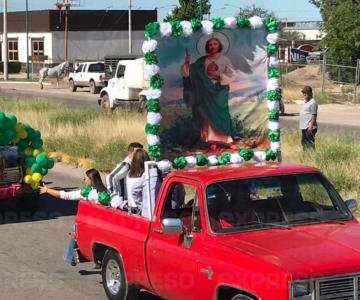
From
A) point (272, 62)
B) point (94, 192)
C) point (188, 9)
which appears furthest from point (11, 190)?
point (188, 9)

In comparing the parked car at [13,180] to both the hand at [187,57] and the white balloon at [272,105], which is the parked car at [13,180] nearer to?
the hand at [187,57]

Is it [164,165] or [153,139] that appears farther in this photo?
[153,139]

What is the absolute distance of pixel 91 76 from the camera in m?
48.4

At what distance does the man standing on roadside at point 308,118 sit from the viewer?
50.3ft

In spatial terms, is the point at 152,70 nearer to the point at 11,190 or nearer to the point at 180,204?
the point at 180,204

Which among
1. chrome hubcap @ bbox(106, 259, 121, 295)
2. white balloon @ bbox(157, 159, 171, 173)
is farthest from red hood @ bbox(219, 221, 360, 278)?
white balloon @ bbox(157, 159, 171, 173)

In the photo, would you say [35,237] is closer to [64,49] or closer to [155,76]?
[155,76]

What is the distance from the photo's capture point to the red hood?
4949mm

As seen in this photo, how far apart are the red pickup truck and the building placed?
240 feet

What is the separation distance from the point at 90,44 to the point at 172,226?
78478 mm

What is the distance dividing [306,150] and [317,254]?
32.6 feet

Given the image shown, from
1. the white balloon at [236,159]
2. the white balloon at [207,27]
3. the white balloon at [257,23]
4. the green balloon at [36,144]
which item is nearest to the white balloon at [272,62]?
the white balloon at [257,23]

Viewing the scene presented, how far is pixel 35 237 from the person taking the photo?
10.2 m

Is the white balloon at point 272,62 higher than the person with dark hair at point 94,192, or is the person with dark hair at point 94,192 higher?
the white balloon at point 272,62
